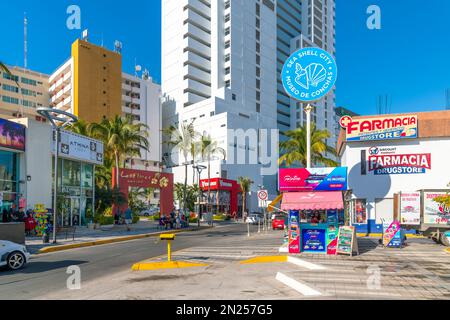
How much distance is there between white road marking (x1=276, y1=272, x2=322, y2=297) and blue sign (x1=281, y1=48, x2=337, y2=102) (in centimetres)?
1174

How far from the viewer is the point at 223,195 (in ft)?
224

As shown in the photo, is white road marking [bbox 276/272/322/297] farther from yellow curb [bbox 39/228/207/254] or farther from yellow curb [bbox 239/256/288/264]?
yellow curb [bbox 39/228/207/254]

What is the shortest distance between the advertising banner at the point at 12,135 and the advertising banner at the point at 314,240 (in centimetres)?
1988

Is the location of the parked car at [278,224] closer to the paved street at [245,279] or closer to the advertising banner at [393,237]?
the advertising banner at [393,237]

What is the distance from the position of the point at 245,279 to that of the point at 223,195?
5795 cm

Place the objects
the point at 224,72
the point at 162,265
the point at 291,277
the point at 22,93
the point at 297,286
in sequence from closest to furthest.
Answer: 1. the point at 297,286
2. the point at 291,277
3. the point at 162,265
4. the point at 22,93
5. the point at 224,72

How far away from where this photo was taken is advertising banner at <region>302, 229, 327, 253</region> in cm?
1593

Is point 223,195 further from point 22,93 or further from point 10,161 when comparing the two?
point 22,93

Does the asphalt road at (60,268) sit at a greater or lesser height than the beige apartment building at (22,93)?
lesser

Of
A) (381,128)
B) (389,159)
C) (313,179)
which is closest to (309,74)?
(313,179)

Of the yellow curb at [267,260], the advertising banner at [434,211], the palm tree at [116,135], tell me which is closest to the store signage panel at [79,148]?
the palm tree at [116,135]

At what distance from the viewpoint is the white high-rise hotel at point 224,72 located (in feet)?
264
